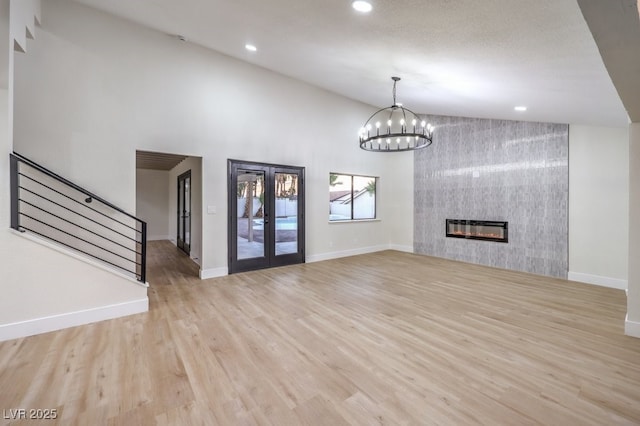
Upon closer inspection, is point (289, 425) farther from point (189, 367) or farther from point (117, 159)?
point (117, 159)

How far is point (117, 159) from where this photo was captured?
4.20 meters

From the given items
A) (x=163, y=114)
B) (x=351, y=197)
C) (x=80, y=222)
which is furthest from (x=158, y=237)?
(x=351, y=197)

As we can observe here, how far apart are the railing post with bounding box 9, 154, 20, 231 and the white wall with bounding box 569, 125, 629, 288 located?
8265mm

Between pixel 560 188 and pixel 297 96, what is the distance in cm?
568

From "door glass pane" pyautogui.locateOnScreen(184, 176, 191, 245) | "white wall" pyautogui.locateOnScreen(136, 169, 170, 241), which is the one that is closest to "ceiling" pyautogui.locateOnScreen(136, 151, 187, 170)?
"door glass pane" pyautogui.locateOnScreen(184, 176, 191, 245)

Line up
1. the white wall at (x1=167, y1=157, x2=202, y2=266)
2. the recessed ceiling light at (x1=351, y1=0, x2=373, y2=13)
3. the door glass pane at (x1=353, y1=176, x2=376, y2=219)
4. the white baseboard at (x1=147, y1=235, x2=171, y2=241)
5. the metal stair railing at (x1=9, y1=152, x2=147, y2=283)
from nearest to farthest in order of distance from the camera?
the recessed ceiling light at (x1=351, y1=0, x2=373, y2=13)
the metal stair railing at (x1=9, y1=152, x2=147, y2=283)
the white wall at (x1=167, y1=157, x2=202, y2=266)
the door glass pane at (x1=353, y1=176, x2=376, y2=219)
the white baseboard at (x1=147, y1=235, x2=171, y2=241)

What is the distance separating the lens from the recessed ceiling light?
271cm

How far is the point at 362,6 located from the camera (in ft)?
9.10

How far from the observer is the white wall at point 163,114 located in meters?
3.78

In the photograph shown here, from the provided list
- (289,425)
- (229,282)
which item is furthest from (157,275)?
(289,425)

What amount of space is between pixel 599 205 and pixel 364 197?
4.79m

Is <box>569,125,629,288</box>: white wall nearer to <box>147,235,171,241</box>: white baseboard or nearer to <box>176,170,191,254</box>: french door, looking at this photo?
<box>176,170,191,254</box>: french door

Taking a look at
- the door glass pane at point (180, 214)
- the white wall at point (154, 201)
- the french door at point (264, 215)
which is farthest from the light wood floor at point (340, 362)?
the white wall at point (154, 201)

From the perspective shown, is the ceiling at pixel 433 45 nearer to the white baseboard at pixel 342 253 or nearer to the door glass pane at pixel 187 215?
the door glass pane at pixel 187 215
